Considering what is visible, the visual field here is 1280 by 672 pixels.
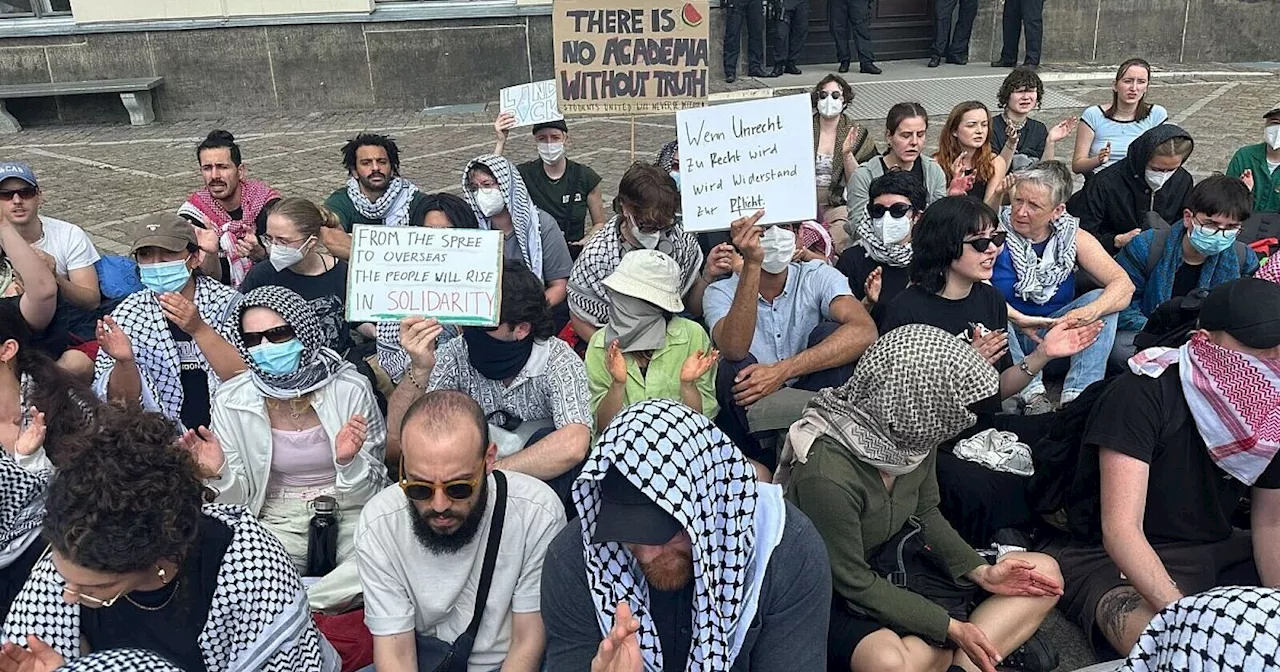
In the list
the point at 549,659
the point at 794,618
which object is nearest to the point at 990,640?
the point at 794,618

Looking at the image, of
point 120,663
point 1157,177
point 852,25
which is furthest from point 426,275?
point 852,25

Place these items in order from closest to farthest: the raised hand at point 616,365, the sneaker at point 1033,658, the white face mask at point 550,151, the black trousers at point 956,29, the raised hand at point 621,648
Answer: the raised hand at point 621,648 → the sneaker at point 1033,658 → the raised hand at point 616,365 → the white face mask at point 550,151 → the black trousers at point 956,29

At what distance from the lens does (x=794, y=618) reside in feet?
8.63

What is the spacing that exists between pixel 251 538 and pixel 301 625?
0.93 feet

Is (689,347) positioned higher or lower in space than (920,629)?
higher

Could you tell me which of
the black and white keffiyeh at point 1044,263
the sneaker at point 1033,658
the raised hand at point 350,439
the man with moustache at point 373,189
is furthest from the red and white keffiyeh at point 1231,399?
the man with moustache at point 373,189

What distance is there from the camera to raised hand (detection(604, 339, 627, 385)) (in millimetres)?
3893

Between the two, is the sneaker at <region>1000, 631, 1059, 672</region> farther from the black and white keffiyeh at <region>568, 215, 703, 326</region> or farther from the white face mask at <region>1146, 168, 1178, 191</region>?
the white face mask at <region>1146, 168, 1178, 191</region>

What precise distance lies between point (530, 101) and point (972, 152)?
118 inches

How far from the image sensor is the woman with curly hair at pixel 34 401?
362cm

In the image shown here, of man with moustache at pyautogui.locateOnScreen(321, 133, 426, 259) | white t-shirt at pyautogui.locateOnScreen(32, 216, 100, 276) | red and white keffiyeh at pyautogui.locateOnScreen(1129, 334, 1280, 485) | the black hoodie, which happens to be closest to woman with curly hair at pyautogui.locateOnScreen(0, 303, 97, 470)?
white t-shirt at pyautogui.locateOnScreen(32, 216, 100, 276)

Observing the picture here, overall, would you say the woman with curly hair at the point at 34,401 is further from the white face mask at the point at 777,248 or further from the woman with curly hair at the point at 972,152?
the woman with curly hair at the point at 972,152

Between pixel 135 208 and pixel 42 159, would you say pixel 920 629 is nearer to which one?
pixel 135 208

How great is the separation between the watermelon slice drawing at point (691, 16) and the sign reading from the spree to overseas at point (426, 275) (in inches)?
105
